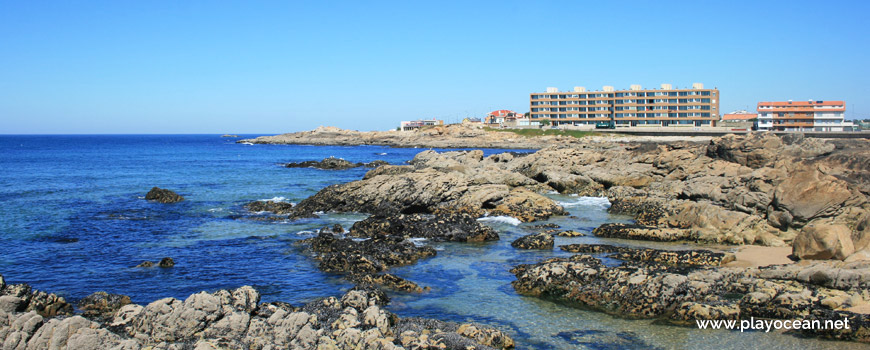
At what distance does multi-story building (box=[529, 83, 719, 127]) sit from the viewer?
455 ft

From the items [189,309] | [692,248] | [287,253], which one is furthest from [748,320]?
[287,253]

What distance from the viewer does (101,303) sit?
16641 mm

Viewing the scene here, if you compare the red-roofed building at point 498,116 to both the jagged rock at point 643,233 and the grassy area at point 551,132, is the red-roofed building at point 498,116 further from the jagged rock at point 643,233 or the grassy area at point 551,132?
the jagged rock at point 643,233

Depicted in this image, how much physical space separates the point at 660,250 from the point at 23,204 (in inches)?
1545

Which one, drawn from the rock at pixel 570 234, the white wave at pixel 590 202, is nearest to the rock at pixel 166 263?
the rock at pixel 570 234

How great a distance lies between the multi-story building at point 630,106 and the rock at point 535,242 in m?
124

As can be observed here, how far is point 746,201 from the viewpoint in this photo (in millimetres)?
27750

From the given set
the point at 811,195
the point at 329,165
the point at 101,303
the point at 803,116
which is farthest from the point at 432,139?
the point at 101,303

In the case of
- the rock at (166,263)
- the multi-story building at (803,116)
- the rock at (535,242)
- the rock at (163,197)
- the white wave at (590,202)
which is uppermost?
the multi-story building at (803,116)

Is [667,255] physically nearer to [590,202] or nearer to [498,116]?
[590,202]

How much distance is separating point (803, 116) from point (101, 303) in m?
124

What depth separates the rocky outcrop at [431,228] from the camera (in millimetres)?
26500

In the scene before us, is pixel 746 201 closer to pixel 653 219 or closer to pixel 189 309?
pixel 653 219

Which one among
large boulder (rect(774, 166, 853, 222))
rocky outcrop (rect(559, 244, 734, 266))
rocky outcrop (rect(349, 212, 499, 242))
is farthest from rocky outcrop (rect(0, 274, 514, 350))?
large boulder (rect(774, 166, 853, 222))
